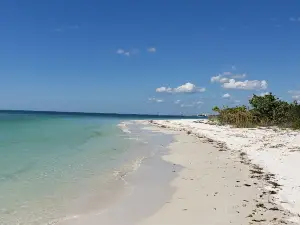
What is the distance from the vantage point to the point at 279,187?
36.0 ft

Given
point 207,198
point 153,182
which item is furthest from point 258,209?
point 153,182

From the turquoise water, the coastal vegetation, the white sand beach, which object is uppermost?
the coastal vegetation

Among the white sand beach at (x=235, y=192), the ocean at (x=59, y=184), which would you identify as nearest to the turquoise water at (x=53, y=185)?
the ocean at (x=59, y=184)

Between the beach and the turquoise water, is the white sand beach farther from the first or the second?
the turquoise water

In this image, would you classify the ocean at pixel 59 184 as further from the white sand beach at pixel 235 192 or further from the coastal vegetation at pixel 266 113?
the coastal vegetation at pixel 266 113

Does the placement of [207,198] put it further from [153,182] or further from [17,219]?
[17,219]

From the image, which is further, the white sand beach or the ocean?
the ocean

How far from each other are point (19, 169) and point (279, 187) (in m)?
10.3

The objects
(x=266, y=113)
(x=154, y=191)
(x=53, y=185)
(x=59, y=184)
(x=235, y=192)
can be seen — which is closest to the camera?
(x=235, y=192)

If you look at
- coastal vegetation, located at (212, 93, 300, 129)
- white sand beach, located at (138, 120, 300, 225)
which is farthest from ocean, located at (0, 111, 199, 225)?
coastal vegetation, located at (212, 93, 300, 129)

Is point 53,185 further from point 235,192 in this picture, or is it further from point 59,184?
point 235,192

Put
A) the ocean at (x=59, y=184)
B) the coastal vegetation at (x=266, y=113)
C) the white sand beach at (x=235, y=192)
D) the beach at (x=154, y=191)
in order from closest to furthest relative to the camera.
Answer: the white sand beach at (x=235, y=192) < the beach at (x=154, y=191) < the ocean at (x=59, y=184) < the coastal vegetation at (x=266, y=113)

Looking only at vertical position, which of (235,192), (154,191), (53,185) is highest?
(235,192)

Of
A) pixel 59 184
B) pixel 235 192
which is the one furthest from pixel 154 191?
pixel 59 184
